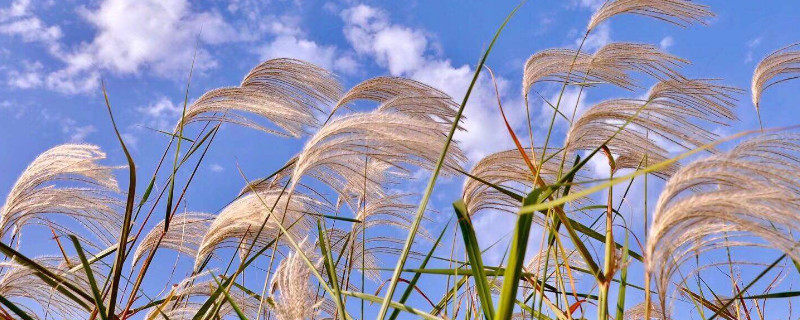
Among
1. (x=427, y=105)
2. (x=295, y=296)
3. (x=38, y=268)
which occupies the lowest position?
(x=295, y=296)

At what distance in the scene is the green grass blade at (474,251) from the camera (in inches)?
45.1

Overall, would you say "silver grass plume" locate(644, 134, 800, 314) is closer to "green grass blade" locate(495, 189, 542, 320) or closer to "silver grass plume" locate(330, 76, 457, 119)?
"green grass blade" locate(495, 189, 542, 320)

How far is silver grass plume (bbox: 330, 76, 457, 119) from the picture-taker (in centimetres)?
222

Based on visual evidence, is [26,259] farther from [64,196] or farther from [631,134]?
[631,134]

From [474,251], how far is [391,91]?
137 centimetres

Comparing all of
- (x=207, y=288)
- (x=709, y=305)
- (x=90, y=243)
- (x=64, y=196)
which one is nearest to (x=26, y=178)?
(x=64, y=196)

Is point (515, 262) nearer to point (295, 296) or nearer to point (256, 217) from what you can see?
point (295, 296)

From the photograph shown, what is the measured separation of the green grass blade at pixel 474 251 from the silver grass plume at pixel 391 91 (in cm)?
104

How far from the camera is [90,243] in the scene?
8.19 ft

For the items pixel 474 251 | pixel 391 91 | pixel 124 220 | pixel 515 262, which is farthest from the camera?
pixel 391 91

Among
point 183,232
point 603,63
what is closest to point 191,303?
point 183,232

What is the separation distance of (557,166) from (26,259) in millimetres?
1444

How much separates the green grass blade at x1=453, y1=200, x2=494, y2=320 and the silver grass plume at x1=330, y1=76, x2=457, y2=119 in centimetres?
104

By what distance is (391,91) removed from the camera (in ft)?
8.17
